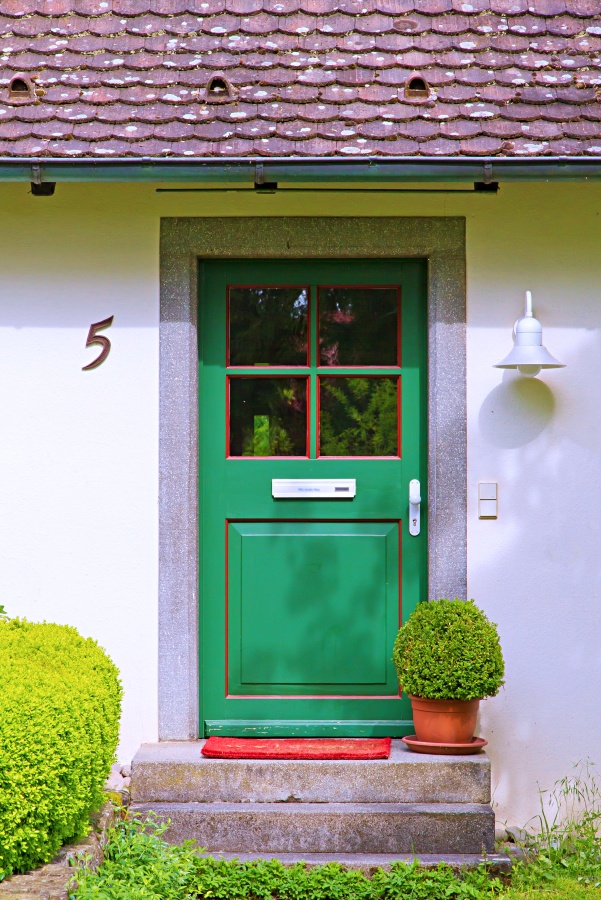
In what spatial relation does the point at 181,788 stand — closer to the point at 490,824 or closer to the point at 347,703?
the point at 347,703

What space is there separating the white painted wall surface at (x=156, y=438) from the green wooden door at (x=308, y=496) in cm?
31

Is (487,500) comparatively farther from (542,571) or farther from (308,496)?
(308,496)

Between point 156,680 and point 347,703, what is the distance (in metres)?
1.00

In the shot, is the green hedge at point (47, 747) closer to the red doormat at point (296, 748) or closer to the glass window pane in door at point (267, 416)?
the red doormat at point (296, 748)

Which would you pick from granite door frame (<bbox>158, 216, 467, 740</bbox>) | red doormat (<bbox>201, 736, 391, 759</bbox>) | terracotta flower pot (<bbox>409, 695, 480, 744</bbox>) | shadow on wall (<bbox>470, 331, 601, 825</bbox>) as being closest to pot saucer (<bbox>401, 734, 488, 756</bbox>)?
terracotta flower pot (<bbox>409, 695, 480, 744</bbox>)

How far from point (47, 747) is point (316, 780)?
146cm

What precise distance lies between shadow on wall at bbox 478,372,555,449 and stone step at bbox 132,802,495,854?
1.79m

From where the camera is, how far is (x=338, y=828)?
454 centimetres

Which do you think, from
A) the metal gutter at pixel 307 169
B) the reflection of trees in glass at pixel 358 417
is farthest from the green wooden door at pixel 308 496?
the metal gutter at pixel 307 169

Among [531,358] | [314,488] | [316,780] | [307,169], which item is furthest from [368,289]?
[316,780]

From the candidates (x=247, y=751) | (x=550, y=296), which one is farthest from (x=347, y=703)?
(x=550, y=296)

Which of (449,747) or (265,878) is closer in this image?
(265,878)

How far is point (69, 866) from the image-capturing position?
3.88 m

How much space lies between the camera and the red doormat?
4762 mm
